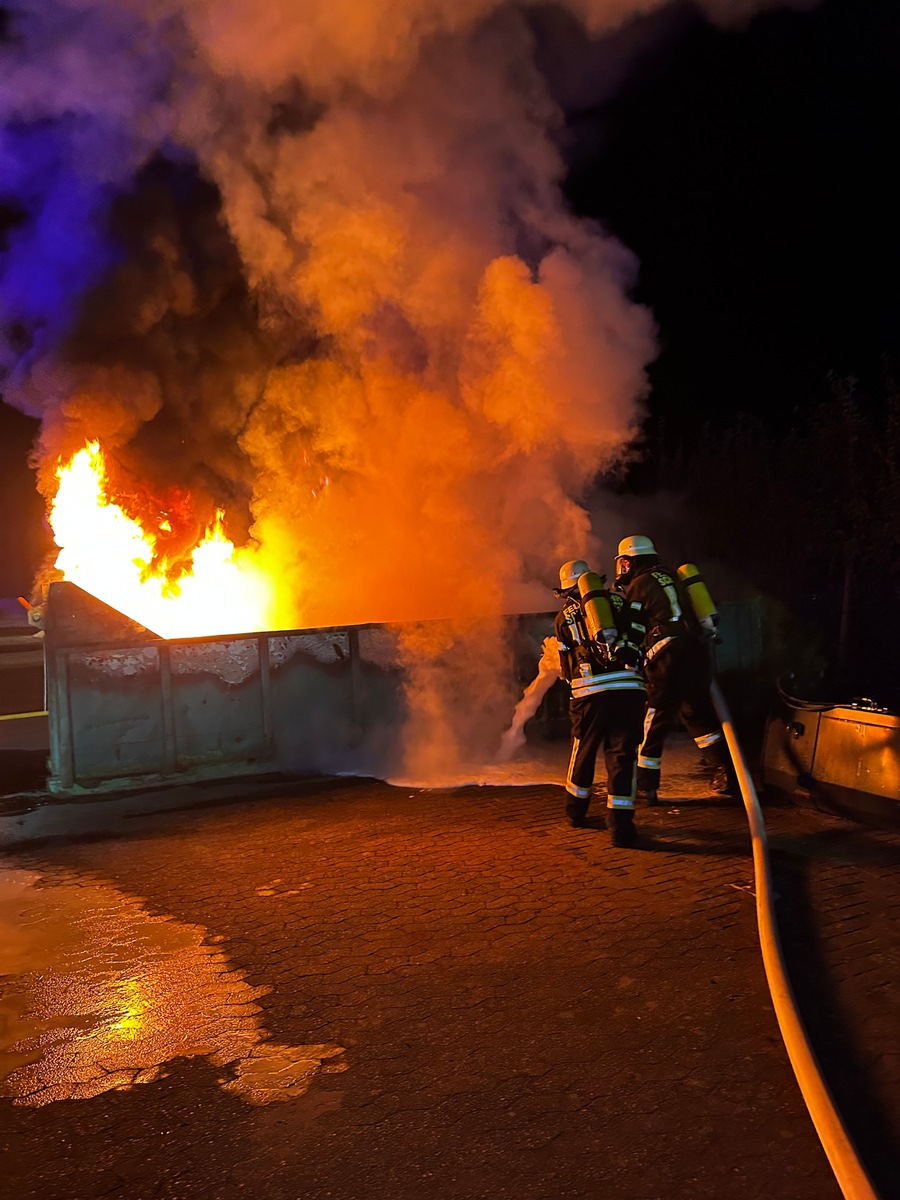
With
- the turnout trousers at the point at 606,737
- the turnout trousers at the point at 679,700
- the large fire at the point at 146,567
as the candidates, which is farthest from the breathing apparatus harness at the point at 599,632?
the large fire at the point at 146,567

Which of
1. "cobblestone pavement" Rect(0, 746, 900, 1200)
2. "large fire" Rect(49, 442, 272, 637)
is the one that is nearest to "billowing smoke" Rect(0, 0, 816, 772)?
"large fire" Rect(49, 442, 272, 637)

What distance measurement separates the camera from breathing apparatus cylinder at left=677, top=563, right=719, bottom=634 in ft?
22.9

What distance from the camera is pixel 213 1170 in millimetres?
2805

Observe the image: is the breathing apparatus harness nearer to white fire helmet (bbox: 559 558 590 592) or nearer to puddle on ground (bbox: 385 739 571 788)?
white fire helmet (bbox: 559 558 590 592)

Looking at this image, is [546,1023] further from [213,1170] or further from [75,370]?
[75,370]

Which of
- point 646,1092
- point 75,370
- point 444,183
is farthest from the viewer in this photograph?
point 75,370

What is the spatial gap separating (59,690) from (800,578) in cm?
1185

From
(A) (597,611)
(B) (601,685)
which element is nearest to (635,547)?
(A) (597,611)

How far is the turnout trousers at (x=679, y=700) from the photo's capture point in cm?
688

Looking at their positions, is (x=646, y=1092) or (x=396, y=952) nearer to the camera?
(x=646, y=1092)

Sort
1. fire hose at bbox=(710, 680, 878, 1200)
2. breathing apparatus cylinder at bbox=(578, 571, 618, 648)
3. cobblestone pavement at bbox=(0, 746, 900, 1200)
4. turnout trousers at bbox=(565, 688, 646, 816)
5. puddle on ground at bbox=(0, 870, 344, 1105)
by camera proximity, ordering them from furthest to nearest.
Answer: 1. breathing apparatus cylinder at bbox=(578, 571, 618, 648)
2. turnout trousers at bbox=(565, 688, 646, 816)
3. puddle on ground at bbox=(0, 870, 344, 1105)
4. cobblestone pavement at bbox=(0, 746, 900, 1200)
5. fire hose at bbox=(710, 680, 878, 1200)

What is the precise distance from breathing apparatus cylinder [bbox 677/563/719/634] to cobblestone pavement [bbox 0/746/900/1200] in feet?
4.76

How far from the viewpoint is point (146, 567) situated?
1175cm

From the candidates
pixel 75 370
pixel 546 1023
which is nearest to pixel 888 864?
pixel 546 1023
